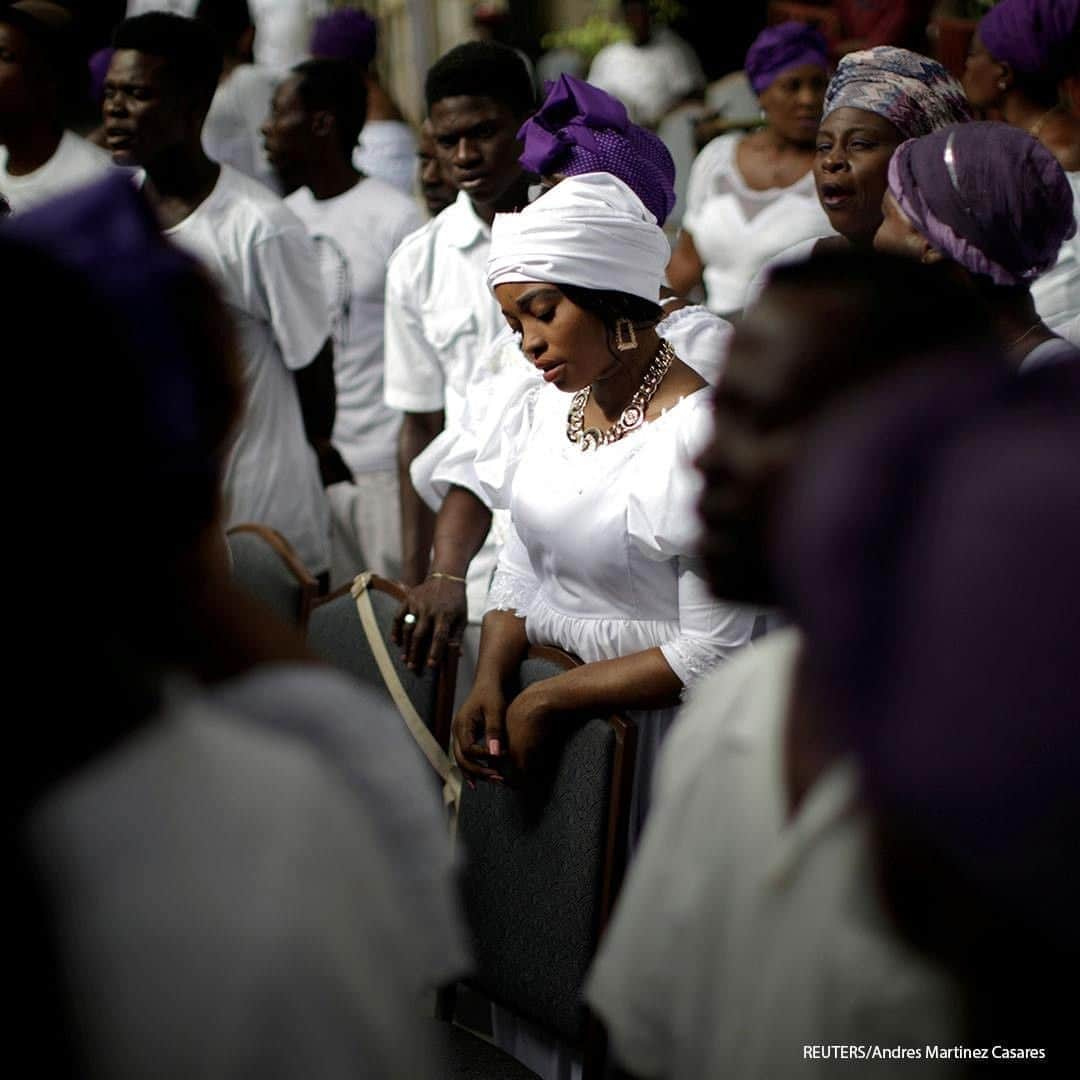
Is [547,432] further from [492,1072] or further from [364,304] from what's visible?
[364,304]

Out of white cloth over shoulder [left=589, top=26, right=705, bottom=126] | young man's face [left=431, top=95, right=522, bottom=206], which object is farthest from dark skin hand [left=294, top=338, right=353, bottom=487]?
white cloth over shoulder [left=589, top=26, right=705, bottom=126]

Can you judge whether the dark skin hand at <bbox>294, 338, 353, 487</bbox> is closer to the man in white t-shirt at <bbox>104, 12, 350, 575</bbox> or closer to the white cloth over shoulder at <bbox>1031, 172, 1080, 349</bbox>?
the man in white t-shirt at <bbox>104, 12, 350, 575</bbox>

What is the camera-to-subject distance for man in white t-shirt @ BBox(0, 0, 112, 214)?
4547mm

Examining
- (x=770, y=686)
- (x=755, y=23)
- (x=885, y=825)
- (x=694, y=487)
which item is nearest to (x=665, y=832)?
(x=770, y=686)

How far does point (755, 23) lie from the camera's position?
27.1 ft

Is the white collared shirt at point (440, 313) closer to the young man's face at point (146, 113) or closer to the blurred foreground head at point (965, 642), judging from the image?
the young man's face at point (146, 113)

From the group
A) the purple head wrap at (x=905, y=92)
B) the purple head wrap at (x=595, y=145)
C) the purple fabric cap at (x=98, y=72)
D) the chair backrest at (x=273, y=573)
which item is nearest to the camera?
the purple head wrap at (x=595, y=145)

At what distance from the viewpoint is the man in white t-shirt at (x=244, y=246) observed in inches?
158

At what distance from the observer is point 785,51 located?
5.07 m

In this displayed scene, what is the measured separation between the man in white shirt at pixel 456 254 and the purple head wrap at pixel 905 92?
88cm

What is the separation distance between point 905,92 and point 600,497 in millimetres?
1292

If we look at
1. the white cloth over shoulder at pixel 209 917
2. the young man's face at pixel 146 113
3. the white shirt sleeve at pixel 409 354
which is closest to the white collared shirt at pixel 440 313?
the white shirt sleeve at pixel 409 354

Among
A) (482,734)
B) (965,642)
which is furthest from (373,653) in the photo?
(965,642)

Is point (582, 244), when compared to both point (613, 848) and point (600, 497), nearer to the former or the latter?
point (600, 497)
